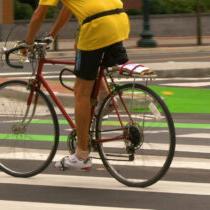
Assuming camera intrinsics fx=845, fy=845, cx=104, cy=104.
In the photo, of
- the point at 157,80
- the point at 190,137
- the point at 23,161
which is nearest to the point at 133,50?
the point at 157,80

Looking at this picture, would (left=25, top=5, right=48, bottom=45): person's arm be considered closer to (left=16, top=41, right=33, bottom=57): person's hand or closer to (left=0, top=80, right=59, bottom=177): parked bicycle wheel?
(left=16, top=41, right=33, bottom=57): person's hand

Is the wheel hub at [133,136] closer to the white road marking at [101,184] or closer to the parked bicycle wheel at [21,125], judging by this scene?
the white road marking at [101,184]

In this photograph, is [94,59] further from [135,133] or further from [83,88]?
[135,133]

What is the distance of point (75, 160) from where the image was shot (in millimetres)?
6500

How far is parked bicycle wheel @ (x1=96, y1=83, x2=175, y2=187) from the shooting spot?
6.33 meters

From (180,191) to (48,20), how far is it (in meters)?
32.8

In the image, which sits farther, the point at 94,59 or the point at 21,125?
the point at 21,125

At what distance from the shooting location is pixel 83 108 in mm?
6359

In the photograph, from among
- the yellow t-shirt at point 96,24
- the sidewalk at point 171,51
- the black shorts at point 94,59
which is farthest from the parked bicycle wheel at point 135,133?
the sidewalk at point 171,51

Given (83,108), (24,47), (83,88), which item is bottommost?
(83,108)

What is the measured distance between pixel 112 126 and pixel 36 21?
99 centimetres

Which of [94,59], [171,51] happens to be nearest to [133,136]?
[94,59]

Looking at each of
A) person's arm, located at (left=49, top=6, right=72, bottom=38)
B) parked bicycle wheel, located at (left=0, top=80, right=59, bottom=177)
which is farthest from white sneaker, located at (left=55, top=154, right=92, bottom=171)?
person's arm, located at (left=49, top=6, right=72, bottom=38)

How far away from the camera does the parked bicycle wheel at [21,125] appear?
6.82m
